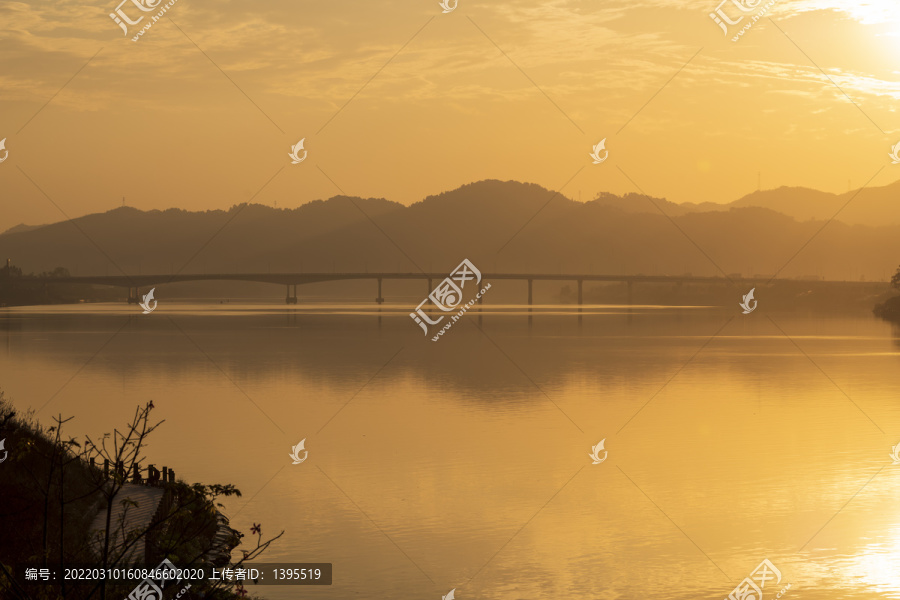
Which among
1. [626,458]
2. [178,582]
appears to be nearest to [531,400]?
[626,458]

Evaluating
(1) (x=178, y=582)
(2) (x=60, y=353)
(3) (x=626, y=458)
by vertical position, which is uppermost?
(2) (x=60, y=353)

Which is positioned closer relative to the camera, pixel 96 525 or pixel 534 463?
pixel 96 525

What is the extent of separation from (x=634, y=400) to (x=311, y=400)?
597 inches

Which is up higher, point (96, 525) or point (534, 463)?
point (534, 463)

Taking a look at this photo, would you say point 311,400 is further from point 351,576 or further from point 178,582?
point 178,582

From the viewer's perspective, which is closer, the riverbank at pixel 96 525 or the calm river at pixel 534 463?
the riverbank at pixel 96 525

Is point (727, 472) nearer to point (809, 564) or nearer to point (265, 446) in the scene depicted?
point (809, 564)

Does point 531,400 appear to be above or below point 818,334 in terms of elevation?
below

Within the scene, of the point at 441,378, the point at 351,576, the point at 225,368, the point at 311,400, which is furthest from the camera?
the point at 225,368

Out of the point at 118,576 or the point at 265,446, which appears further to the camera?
the point at 265,446

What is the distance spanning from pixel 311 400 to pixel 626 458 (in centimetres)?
1881

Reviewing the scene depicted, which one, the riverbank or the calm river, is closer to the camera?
the riverbank

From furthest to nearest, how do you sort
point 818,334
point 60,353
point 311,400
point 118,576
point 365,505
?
point 818,334, point 60,353, point 311,400, point 365,505, point 118,576

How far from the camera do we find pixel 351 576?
1861 centimetres
